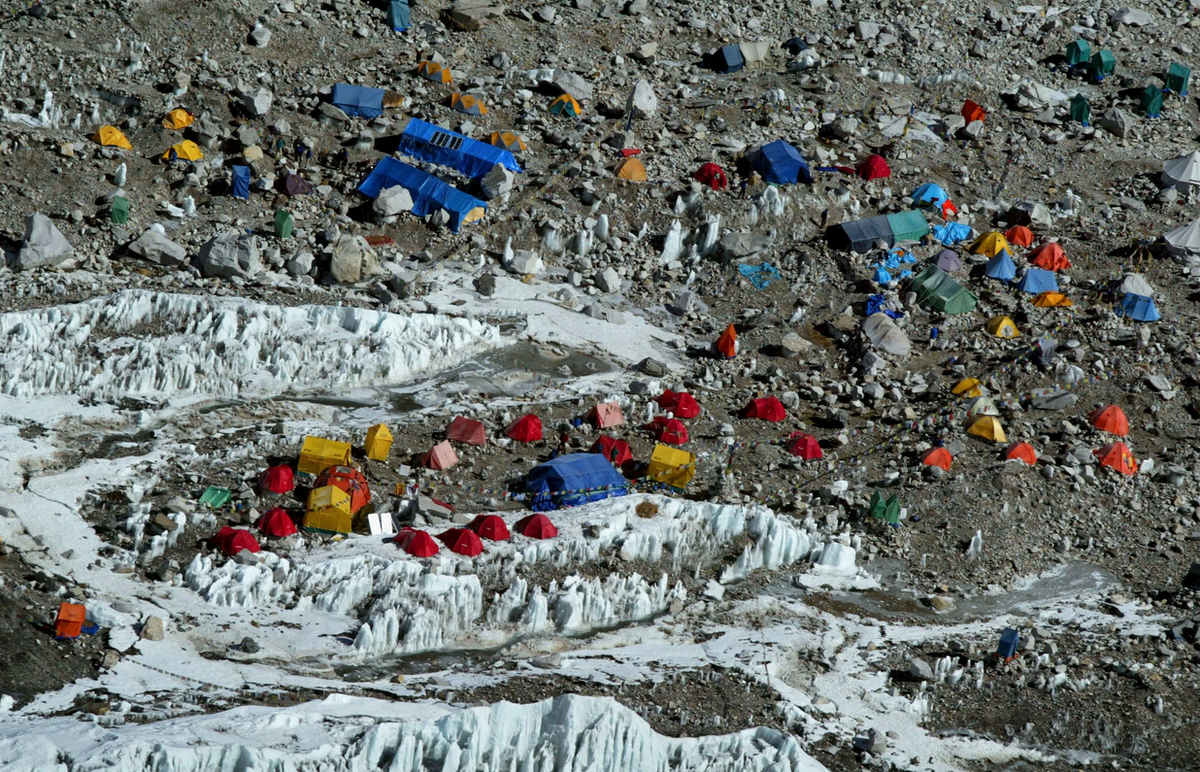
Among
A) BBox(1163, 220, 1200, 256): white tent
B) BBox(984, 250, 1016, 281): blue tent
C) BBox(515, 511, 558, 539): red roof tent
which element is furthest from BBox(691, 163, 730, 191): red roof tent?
BBox(515, 511, 558, 539): red roof tent

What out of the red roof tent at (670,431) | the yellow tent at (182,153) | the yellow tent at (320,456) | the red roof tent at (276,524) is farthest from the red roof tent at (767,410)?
the yellow tent at (182,153)

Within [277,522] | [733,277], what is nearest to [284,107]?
[733,277]

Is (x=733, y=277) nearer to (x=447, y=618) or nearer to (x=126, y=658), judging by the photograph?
(x=447, y=618)

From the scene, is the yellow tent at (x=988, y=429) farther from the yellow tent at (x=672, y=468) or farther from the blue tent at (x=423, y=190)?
the blue tent at (x=423, y=190)

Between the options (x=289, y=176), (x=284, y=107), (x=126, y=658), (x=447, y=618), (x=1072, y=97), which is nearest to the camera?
(x=126, y=658)

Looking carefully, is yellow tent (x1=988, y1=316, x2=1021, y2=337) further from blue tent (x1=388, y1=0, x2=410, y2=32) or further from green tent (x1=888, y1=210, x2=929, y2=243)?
blue tent (x1=388, y1=0, x2=410, y2=32)

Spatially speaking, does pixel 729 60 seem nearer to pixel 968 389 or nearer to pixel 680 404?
pixel 968 389
